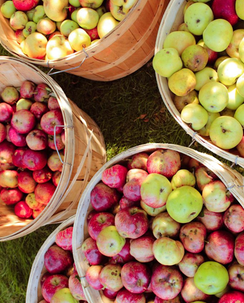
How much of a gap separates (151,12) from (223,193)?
4.08ft

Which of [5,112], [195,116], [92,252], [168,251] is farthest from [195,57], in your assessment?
[5,112]

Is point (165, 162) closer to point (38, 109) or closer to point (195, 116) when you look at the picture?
point (195, 116)

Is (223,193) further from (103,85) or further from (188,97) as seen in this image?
(103,85)

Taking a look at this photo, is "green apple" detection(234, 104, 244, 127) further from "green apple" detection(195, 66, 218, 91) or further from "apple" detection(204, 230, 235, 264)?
"apple" detection(204, 230, 235, 264)

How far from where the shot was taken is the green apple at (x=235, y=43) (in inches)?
62.6

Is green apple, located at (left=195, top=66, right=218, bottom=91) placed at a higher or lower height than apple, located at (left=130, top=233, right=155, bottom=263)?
higher

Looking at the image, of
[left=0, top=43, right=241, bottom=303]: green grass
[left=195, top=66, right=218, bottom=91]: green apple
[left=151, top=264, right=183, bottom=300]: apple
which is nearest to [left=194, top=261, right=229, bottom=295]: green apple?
[left=151, top=264, right=183, bottom=300]: apple

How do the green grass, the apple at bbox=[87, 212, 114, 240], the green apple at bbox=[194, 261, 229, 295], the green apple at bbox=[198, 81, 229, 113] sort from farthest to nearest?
1. the green grass
2. the apple at bbox=[87, 212, 114, 240]
3. the green apple at bbox=[198, 81, 229, 113]
4. the green apple at bbox=[194, 261, 229, 295]

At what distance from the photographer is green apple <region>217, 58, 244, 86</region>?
1.53 m

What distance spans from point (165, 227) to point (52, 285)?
0.99 meters

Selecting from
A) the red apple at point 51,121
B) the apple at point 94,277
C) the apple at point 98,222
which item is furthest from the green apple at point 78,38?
the apple at point 94,277

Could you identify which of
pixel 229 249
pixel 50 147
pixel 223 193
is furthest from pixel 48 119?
pixel 229 249

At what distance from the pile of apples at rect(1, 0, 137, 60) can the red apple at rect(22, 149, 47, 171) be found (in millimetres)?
707

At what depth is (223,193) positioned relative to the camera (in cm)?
145
